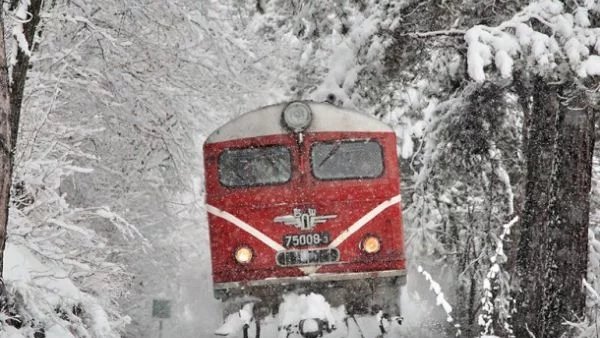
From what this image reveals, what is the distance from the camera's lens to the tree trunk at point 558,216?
21.6ft

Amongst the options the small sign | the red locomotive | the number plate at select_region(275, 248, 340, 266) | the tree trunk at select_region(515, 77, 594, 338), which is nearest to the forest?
the tree trunk at select_region(515, 77, 594, 338)

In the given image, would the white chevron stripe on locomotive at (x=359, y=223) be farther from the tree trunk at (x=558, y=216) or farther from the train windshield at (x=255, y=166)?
the tree trunk at (x=558, y=216)

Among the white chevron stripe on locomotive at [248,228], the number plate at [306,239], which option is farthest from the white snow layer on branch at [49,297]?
the number plate at [306,239]

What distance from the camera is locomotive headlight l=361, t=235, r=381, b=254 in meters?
7.45

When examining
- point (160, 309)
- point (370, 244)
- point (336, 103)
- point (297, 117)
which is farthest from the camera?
point (160, 309)

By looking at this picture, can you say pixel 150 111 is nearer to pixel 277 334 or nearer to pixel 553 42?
pixel 277 334

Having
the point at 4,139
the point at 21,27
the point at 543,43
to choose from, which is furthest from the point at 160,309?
the point at 4,139

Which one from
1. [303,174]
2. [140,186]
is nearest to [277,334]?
[303,174]

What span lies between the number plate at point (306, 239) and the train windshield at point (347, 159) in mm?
620

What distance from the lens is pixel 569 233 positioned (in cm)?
668

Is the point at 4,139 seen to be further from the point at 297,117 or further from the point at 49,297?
the point at 297,117

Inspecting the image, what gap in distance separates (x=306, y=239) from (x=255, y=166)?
3.13 feet

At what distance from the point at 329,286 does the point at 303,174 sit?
1157 millimetres

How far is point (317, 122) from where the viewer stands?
25.4 feet
